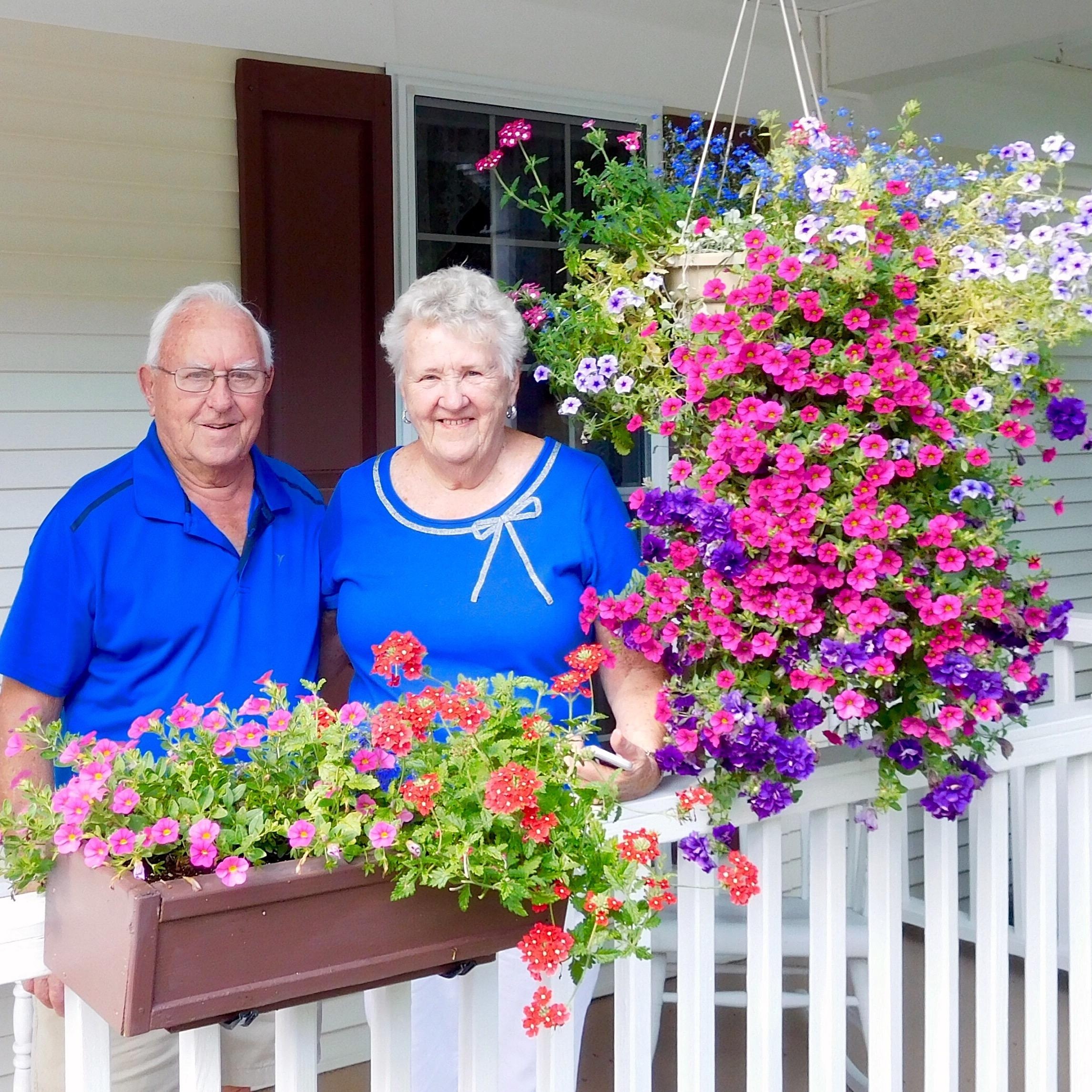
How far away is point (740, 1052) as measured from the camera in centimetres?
362

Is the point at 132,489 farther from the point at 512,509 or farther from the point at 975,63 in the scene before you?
the point at 975,63

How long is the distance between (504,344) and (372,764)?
898 millimetres

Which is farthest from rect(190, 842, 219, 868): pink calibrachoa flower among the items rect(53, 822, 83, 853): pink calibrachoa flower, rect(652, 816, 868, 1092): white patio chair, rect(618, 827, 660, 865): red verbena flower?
rect(652, 816, 868, 1092): white patio chair

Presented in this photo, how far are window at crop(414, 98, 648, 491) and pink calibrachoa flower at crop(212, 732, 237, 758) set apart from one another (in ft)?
8.17

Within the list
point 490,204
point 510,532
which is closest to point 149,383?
point 510,532

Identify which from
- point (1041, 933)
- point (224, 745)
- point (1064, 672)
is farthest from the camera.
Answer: point (1064, 672)

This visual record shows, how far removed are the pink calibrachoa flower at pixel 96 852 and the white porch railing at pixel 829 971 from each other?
0.21 m

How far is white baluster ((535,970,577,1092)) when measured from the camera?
60.5 inches

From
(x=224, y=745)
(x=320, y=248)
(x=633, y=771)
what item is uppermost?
(x=320, y=248)

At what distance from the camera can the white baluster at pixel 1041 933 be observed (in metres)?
2.08

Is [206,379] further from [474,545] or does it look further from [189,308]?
[474,545]

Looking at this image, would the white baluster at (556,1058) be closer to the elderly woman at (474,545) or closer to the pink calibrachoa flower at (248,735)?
the elderly woman at (474,545)

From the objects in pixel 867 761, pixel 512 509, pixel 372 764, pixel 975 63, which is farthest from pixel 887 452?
pixel 975 63

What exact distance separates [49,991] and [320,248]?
7.70ft
